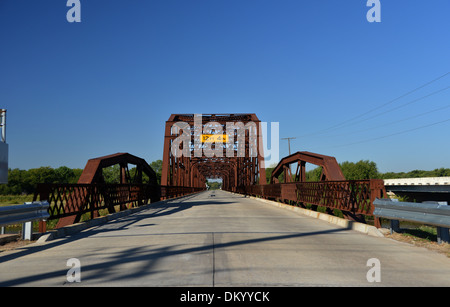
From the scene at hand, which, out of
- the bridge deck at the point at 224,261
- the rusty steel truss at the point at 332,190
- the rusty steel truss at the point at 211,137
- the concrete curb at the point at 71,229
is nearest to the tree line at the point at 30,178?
the rusty steel truss at the point at 211,137

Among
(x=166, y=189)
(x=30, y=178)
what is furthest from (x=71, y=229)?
(x=30, y=178)

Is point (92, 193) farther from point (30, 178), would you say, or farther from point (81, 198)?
point (30, 178)

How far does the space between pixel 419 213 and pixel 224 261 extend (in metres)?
4.11

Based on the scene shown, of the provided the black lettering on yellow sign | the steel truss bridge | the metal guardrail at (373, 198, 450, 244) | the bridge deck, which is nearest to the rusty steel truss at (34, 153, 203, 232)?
the steel truss bridge

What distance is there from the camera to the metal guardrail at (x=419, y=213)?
6273 mm

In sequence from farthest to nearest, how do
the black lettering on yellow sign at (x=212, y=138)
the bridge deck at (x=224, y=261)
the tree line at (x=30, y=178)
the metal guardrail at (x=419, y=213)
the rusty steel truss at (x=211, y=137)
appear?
1. the tree line at (x=30, y=178)
2. the black lettering on yellow sign at (x=212, y=138)
3. the rusty steel truss at (x=211, y=137)
4. the metal guardrail at (x=419, y=213)
5. the bridge deck at (x=224, y=261)

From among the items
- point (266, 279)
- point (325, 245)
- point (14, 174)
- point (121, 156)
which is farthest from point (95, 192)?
point (14, 174)

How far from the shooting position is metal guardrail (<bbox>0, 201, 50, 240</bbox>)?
677cm

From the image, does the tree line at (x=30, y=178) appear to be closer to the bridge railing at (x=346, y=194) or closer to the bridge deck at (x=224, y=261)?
the bridge railing at (x=346, y=194)

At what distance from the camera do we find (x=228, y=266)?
16.6 ft

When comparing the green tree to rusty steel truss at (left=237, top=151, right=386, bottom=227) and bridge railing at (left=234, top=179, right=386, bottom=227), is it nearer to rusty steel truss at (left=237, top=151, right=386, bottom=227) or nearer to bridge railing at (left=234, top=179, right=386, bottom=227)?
rusty steel truss at (left=237, top=151, right=386, bottom=227)

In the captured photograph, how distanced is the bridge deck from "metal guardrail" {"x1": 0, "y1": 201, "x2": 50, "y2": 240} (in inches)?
23.1

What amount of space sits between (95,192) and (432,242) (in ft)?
33.6

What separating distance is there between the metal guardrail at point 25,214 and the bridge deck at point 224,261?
0.59m
